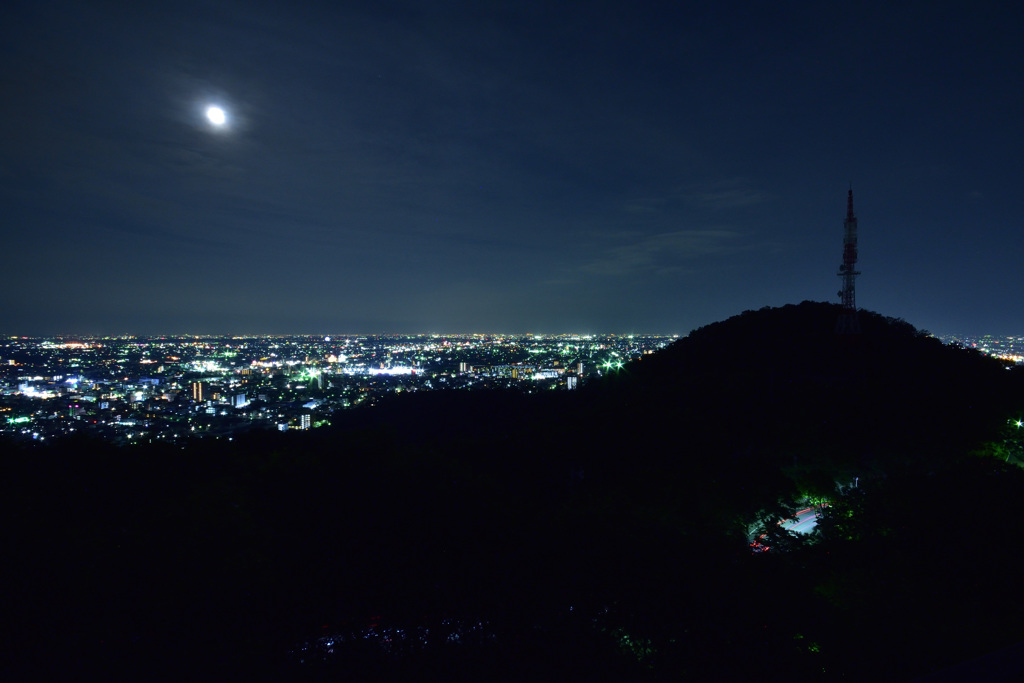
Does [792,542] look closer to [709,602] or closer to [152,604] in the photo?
[709,602]

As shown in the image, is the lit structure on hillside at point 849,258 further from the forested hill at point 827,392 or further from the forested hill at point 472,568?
the forested hill at point 472,568

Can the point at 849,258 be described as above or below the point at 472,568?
above

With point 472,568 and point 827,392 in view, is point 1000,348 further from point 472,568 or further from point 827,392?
point 472,568

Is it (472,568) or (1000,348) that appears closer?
(472,568)

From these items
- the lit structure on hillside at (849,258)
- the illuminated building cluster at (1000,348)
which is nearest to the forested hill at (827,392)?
the lit structure on hillside at (849,258)

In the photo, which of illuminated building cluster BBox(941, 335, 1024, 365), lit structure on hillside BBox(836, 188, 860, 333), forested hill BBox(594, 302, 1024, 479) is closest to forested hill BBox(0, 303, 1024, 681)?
forested hill BBox(594, 302, 1024, 479)

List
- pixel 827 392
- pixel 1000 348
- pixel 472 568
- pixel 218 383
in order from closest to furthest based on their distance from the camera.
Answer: pixel 472 568 < pixel 827 392 < pixel 218 383 < pixel 1000 348

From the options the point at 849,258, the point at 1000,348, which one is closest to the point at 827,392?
the point at 849,258

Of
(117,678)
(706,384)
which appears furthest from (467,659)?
(706,384)

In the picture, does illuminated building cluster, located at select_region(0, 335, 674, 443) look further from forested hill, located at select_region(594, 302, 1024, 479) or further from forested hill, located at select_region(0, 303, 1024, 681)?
forested hill, located at select_region(594, 302, 1024, 479)
